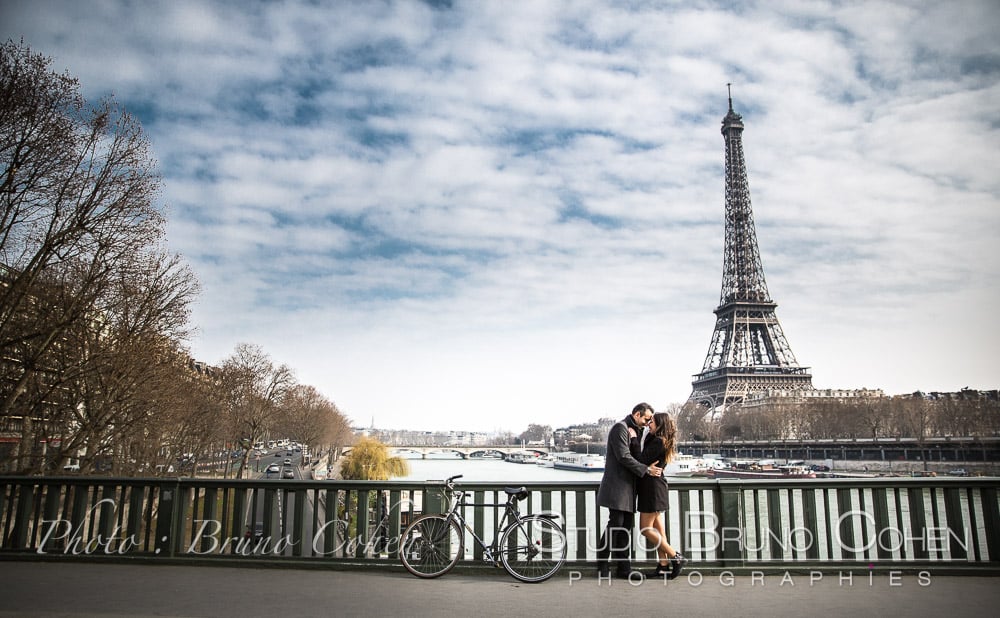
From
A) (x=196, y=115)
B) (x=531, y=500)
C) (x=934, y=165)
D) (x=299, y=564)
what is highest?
(x=934, y=165)

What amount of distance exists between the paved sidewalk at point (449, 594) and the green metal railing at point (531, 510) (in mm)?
287

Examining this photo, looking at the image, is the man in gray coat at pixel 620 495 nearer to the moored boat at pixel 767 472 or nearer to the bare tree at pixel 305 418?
the moored boat at pixel 767 472

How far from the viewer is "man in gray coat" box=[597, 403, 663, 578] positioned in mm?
6926

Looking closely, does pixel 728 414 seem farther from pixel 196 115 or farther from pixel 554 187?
pixel 196 115

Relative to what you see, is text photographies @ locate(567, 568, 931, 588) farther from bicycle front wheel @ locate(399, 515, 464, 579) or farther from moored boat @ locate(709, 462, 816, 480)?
moored boat @ locate(709, 462, 816, 480)

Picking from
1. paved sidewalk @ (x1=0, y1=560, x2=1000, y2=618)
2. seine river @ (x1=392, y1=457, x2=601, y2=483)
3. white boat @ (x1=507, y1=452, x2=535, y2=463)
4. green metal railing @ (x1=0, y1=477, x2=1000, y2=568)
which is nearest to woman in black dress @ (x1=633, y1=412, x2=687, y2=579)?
paved sidewalk @ (x1=0, y1=560, x2=1000, y2=618)

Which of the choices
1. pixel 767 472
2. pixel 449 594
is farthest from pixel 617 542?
pixel 767 472

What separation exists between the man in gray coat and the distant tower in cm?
8447

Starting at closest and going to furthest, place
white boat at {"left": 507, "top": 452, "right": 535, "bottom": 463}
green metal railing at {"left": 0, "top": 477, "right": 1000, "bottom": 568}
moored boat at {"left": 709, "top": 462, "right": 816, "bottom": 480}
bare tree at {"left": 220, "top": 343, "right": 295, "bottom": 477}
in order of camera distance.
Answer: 1. green metal railing at {"left": 0, "top": 477, "right": 1000, "bottom": 568}
2. bare tree at {"left": 220, "top": 343, "right": 295, "bottom": 477}
3. moored boat at {"left": 709, "top": 462, "right": 816, "bottom": 480}
4. white boat at {"left": 507, "top": 452, "right": 535, "bottom": 463}

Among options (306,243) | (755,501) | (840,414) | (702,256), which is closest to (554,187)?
(306,243)

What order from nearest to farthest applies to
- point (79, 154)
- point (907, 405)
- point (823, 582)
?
point (823, 582)
point (79, 154)
point (907, 405)

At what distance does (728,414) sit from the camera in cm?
8681

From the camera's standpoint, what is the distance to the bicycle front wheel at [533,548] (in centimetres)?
678

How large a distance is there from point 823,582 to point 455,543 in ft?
11.9
